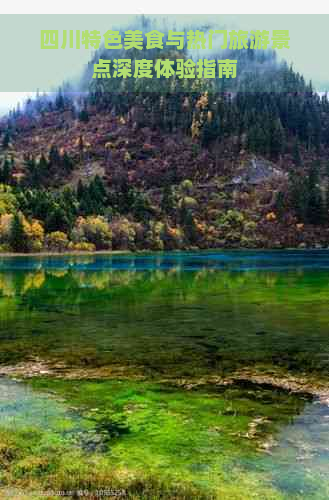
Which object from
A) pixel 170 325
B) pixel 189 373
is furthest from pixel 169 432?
pixel 170 325

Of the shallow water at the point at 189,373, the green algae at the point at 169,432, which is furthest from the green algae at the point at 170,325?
the green algae at the point at 169,432

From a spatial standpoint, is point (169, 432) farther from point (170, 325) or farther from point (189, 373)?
point (170, 325)

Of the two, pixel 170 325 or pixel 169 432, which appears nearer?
pixel 169 432

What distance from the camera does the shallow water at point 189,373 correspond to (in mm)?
15625

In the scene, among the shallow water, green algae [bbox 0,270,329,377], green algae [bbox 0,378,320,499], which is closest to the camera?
green algae [bbox 0,378,320,499]

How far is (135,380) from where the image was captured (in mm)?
24969

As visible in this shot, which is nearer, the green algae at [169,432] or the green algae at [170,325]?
the green algae at [169,432]

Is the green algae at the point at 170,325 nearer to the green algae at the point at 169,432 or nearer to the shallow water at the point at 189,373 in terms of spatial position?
the shallow water at the point at 189,373

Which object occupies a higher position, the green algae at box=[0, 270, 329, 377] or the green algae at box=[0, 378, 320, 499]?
the green algae at box=[0, 378, 320, 499]

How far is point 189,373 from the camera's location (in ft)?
86.1

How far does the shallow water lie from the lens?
15625 millimetres

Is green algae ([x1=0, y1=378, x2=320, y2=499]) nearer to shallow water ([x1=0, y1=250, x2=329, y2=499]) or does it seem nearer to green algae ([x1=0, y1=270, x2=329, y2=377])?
shallow water ([x1=0, y1=250, x2=329, y2=499])

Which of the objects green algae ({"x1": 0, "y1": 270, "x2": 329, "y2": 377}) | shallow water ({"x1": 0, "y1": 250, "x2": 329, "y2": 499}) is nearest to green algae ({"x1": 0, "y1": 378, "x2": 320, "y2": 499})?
shallow water ({"x1": 0, "y1": 250, "x2": 329, "y2": 499})

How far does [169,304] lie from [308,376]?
27.9 metres
